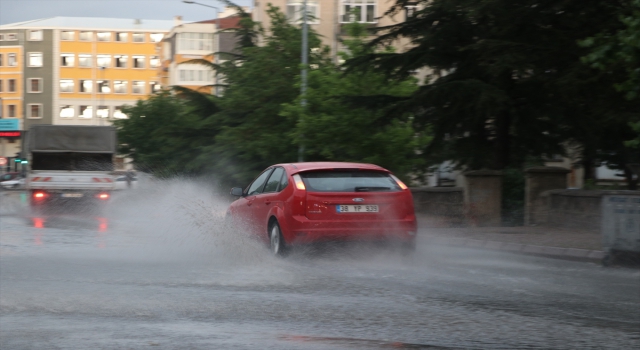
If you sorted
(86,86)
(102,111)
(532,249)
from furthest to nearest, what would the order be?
(102,111) < (86,86) < (532,249)

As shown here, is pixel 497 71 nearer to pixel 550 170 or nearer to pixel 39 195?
pixel 550 170

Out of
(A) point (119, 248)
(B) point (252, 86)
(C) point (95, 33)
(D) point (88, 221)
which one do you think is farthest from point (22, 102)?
(A) point (119, 248)

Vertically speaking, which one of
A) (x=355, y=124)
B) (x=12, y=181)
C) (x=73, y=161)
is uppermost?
(x=355, y=124)

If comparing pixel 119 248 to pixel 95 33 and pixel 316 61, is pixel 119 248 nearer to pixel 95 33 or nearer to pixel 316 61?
pixel 316 61

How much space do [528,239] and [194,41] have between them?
92.0 metres

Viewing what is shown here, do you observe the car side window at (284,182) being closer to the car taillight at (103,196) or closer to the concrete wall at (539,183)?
the concrete wall at (539,183)

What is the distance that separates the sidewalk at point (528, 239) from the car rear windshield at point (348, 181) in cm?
322

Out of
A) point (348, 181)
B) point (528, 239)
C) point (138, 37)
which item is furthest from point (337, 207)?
point (138, 37)

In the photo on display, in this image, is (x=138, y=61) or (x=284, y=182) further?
(x=138, y=61)

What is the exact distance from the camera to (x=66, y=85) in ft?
401

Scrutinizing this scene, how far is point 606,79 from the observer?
927 inches

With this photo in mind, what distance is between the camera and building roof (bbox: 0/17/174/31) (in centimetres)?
12309

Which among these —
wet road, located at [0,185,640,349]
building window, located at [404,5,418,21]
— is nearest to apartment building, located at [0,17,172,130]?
building window, located at [404,5,418,21]

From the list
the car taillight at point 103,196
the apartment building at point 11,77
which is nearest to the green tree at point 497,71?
the car taillight at point 103,196
